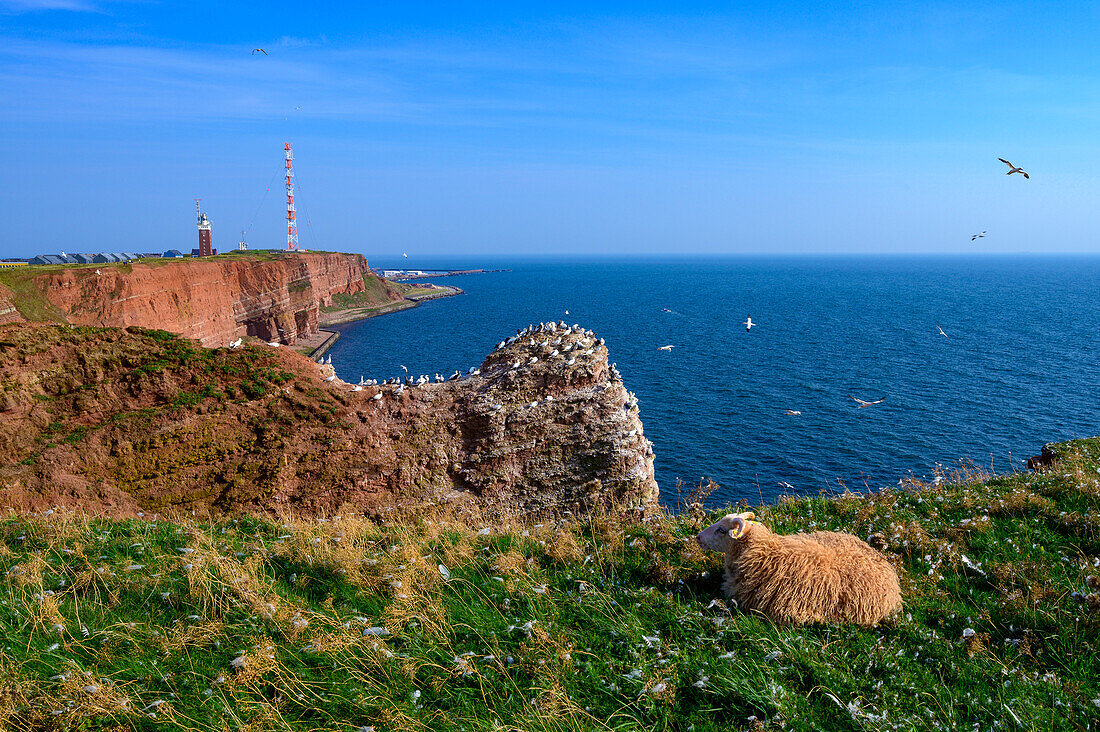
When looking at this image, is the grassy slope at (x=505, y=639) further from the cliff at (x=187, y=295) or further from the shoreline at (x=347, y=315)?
the shoreline at (x=347, y=315)

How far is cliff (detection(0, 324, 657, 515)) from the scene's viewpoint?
14312mm

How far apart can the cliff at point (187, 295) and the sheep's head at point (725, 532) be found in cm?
1799

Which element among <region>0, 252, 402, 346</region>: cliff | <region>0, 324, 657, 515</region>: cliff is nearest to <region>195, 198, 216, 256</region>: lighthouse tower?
<region>0, 252, 402, 346</region>: cliff

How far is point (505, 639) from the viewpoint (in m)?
6.34

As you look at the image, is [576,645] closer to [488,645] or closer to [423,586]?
[488,645]

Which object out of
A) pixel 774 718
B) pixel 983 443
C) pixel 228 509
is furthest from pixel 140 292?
pixel 983 443

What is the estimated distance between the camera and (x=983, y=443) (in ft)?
137

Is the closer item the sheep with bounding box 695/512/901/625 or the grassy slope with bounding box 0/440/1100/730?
the grassy slope with bounding box 0/440/1100/730

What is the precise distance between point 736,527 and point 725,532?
0.97ft

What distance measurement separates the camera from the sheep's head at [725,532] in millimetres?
7326

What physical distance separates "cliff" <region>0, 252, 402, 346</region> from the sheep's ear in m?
18.3

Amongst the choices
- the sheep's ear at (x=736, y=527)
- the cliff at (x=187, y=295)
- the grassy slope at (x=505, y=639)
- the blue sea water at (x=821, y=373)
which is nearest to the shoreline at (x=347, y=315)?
the cliff at (x=187, y=295)

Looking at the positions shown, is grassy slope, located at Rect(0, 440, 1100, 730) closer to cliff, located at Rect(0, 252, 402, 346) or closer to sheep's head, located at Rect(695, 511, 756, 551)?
sheep's head, located at Rect(695, 511, 756, 551)

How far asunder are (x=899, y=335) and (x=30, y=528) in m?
99.1
